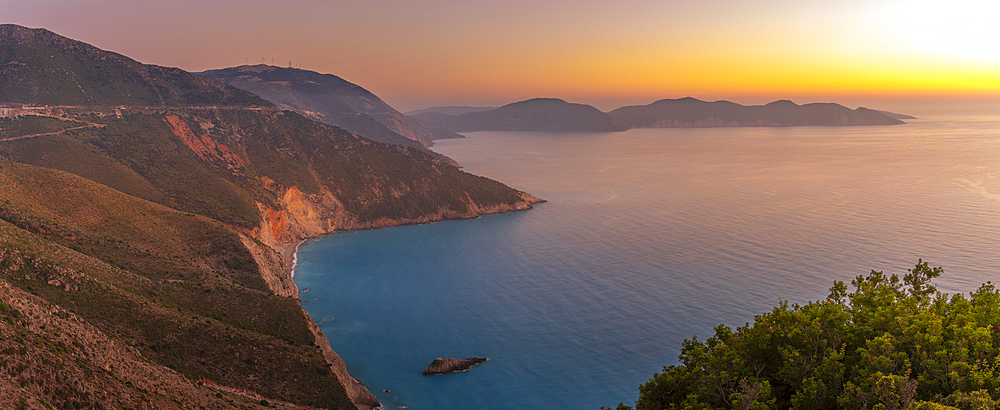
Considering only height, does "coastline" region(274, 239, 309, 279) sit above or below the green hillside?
below

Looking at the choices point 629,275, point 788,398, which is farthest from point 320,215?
point 788,398

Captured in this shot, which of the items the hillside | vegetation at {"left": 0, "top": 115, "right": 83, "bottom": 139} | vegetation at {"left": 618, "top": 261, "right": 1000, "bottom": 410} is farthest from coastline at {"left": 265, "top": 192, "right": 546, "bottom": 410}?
the hillside

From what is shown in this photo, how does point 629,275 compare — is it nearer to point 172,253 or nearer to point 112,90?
point 172,253

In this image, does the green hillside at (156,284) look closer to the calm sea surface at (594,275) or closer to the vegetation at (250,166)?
the calm sea surface at (594,275)

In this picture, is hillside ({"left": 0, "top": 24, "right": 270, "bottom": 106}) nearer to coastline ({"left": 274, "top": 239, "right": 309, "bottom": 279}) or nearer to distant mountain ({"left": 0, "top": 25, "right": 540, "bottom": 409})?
distant mountain ({"left": 0, "top": 25, "right": 540, "bottom": 409})

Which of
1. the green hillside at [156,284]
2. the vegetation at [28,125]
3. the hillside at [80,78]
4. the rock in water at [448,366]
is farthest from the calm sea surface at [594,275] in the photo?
A: the hillside at [80,78]

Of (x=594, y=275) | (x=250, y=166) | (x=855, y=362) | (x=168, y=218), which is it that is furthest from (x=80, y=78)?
(x=855, y=362)

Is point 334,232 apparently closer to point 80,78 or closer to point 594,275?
point 80,78
